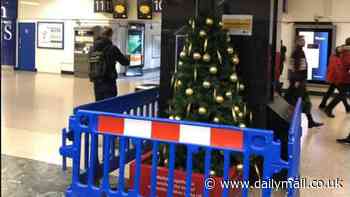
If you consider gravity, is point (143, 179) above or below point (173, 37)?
below

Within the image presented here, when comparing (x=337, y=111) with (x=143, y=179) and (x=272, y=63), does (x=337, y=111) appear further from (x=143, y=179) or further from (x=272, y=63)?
(x=143, y=179)

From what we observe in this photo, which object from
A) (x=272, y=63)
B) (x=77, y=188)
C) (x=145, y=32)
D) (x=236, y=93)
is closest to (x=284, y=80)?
(x=145, y=32)

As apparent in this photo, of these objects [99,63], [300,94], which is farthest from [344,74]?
[99,63]

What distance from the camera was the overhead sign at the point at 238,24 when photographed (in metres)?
4.30

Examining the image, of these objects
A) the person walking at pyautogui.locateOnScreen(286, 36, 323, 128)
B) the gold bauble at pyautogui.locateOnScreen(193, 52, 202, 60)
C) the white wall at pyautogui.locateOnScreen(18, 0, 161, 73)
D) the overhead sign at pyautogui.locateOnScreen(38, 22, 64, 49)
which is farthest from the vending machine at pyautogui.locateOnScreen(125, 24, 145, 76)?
the gold bauble at pyautogui.locateOnScreen(193, 52, 202, 60)

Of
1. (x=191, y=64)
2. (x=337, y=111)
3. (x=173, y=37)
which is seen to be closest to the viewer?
(x=191, y=64)

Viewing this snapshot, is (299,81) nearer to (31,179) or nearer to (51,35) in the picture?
(31,179)

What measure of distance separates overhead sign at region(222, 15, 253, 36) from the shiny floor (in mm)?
1587

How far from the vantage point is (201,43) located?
151 inches

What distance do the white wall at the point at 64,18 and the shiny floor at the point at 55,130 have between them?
3594 mm

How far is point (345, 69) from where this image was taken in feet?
26.3

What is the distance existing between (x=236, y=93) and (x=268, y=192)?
1328 mm

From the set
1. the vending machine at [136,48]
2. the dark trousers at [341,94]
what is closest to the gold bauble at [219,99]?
the dark trousers at [341,94]

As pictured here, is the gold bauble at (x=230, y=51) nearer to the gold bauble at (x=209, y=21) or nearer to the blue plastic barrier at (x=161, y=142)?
the gold bauble at (x=209, y=21)
